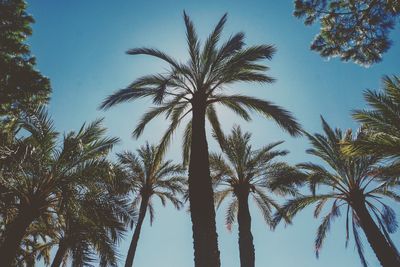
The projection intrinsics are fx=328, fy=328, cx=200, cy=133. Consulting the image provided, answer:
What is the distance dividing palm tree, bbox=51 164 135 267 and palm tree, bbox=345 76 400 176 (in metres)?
7.53

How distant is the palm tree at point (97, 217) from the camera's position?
34.8 ft

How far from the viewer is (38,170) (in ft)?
35.0

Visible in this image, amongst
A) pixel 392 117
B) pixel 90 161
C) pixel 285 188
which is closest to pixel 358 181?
pixel 285 188

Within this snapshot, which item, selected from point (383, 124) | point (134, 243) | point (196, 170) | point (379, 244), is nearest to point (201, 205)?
point (196, 170)

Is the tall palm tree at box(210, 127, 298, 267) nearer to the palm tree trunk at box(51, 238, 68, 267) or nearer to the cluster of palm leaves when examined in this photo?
the cluster of palm leaves

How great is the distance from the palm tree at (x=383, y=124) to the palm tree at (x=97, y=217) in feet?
24.7

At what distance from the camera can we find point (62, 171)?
1098 cm

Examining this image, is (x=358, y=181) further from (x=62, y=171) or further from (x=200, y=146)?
(x=62, y=171)

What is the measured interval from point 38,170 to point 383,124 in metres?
11.0

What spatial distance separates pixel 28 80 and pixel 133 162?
26.0ft

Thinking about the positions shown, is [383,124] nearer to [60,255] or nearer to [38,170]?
[38,170]

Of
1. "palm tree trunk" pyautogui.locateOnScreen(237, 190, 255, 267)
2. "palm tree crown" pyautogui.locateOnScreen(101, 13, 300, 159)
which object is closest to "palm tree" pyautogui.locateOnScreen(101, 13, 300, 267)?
"palm tree crown" pyautogui.locateOnScreen(101, 13, 300, 159)

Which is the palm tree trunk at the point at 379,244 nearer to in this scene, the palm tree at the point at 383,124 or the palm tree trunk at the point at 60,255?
the palm tree at the point at 383,124

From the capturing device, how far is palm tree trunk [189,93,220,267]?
7.63 m
